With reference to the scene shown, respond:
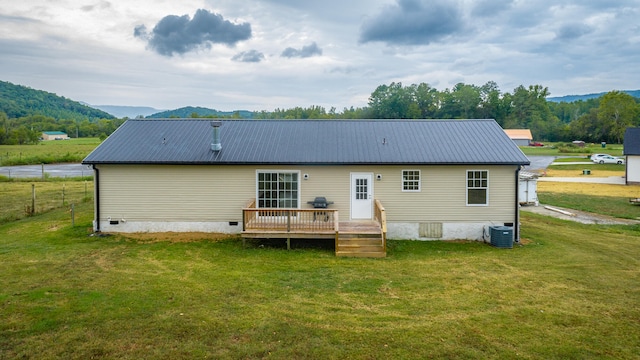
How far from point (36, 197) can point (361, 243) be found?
20.4 metres

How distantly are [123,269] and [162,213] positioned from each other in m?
4.25

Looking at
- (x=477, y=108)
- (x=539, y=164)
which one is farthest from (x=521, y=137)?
(x=539, y=164)

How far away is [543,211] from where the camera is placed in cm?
2041

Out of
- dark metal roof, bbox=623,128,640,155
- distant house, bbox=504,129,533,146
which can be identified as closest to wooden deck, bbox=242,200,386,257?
dark metal roof, bbox=623,128,640,155

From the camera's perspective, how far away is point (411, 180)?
14.4 metres

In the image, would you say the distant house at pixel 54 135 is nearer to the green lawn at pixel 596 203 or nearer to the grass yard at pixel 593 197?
the grass yard at pixel 593 197

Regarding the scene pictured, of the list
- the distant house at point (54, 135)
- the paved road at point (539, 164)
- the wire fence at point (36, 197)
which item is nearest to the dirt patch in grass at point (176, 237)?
the wire fence at point (36, 197)

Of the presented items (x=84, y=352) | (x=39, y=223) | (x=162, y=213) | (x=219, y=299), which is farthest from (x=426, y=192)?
(x=39, y=223)

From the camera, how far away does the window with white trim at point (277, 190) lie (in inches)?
570

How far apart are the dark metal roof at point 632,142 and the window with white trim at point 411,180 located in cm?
2647

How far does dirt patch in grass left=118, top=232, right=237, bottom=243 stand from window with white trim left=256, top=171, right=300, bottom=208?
172 centimetres

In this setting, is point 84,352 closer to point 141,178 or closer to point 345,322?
point 345,322

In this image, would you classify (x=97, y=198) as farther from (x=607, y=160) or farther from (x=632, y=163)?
(x=607, y=160)

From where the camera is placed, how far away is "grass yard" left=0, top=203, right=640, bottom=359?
253 inches
